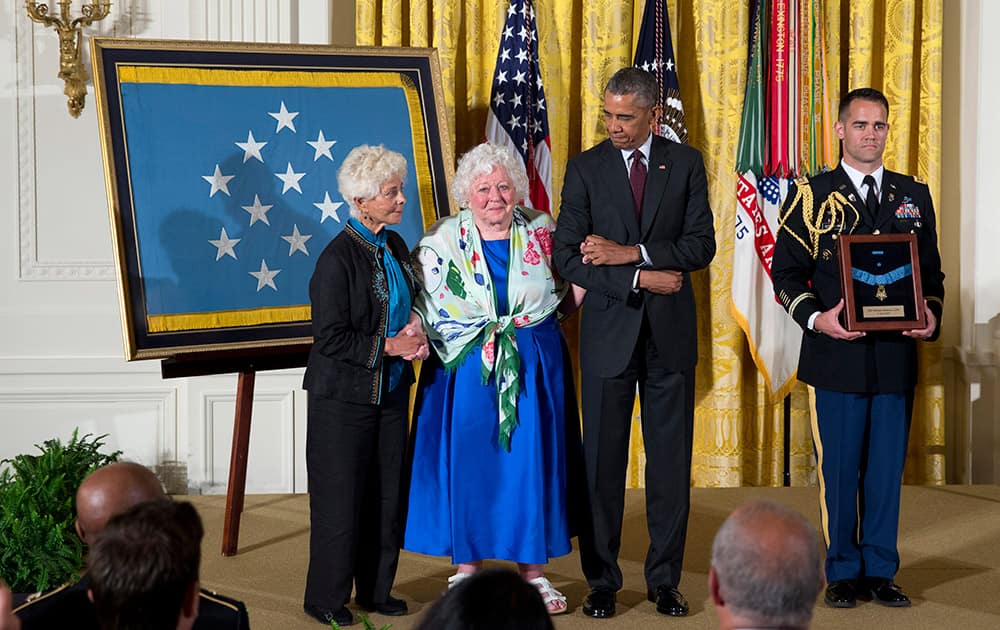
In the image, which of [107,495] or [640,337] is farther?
[640,337]

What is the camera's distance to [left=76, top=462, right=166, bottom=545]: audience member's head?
2309 millimetres

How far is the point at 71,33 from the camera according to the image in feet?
19.1

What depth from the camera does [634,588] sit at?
14.9ft

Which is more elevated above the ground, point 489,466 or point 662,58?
point 662,58

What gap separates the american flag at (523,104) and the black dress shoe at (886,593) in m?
2.44

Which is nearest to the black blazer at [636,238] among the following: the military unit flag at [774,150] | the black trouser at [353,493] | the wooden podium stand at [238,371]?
the black trouser at [353,493]

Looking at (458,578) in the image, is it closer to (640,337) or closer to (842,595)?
(640,337)

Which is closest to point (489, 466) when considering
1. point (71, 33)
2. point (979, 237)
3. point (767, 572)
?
point (767, 572)

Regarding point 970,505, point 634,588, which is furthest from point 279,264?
point 970,505

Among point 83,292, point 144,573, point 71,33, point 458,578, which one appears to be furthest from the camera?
point 83,292

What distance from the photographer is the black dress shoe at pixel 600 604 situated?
4.18 meters

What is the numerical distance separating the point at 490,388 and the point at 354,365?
1.51 ft

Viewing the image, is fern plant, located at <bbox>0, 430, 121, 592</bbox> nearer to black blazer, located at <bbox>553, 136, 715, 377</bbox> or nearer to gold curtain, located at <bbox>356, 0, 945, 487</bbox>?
black blazer, located at <bbox>553, 136, 715, 377</bbox>

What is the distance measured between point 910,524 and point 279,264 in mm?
2882
